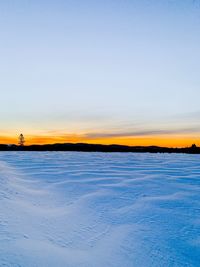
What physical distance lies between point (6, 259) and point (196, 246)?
2.08 m

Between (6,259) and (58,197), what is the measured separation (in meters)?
3.19

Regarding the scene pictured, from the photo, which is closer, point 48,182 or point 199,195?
point 199,195

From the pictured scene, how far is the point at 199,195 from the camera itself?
5793 mm

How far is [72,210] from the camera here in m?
4.74

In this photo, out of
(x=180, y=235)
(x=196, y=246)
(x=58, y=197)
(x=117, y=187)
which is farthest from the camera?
(x=117, y=187)

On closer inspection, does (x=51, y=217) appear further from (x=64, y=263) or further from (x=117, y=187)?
(x=117, y=187)

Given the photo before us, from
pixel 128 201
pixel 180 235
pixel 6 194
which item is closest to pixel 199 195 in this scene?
pixel 128 201

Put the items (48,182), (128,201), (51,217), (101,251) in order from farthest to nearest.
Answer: (48,182) < (128,201) < (51,217) < (101,251)

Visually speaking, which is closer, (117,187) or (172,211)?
(172,211)

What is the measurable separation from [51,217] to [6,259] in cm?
170

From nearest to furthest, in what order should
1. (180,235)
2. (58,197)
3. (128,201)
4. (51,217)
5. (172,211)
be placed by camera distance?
(180,235), (51,217), (172,211), (128,201), (58,197)

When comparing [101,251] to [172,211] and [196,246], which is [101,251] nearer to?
[196,246]

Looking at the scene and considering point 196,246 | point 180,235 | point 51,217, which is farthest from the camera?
point 51,217

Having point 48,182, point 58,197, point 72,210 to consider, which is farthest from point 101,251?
point 48,182
